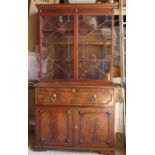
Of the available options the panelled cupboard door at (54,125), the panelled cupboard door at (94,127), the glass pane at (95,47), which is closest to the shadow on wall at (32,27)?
the glass pane at (95,47)

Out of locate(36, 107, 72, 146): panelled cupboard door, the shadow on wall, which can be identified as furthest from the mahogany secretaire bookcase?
the shadow on wall

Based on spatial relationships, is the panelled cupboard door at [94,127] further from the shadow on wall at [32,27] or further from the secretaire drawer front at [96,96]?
the shadow on wall at [32,27]

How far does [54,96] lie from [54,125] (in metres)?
0.31

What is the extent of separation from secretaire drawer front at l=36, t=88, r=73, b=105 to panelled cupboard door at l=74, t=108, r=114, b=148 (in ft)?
0.54

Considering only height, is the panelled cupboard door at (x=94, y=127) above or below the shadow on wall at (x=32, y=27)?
below

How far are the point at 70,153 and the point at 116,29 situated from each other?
1.51 meters

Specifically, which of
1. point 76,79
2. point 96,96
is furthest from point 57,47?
point 96,96

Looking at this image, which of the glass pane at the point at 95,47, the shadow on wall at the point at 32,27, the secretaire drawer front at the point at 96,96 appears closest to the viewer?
the secretaire drawer front at the point at 96,96

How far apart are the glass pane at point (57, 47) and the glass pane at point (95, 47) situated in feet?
0.41

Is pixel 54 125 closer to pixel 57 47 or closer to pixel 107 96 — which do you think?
pixel 107 96

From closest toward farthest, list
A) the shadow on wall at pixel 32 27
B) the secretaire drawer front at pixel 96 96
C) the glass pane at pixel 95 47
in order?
the secretaire drawer front at pixel 96 96 < the glass pane at pixel 95 47 < the shadow on wall at pixel 32 27

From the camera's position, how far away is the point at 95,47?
91.4 inches

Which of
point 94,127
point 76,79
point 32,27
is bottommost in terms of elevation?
point 94,127

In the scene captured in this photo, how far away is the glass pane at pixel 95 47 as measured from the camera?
7.41 ft
